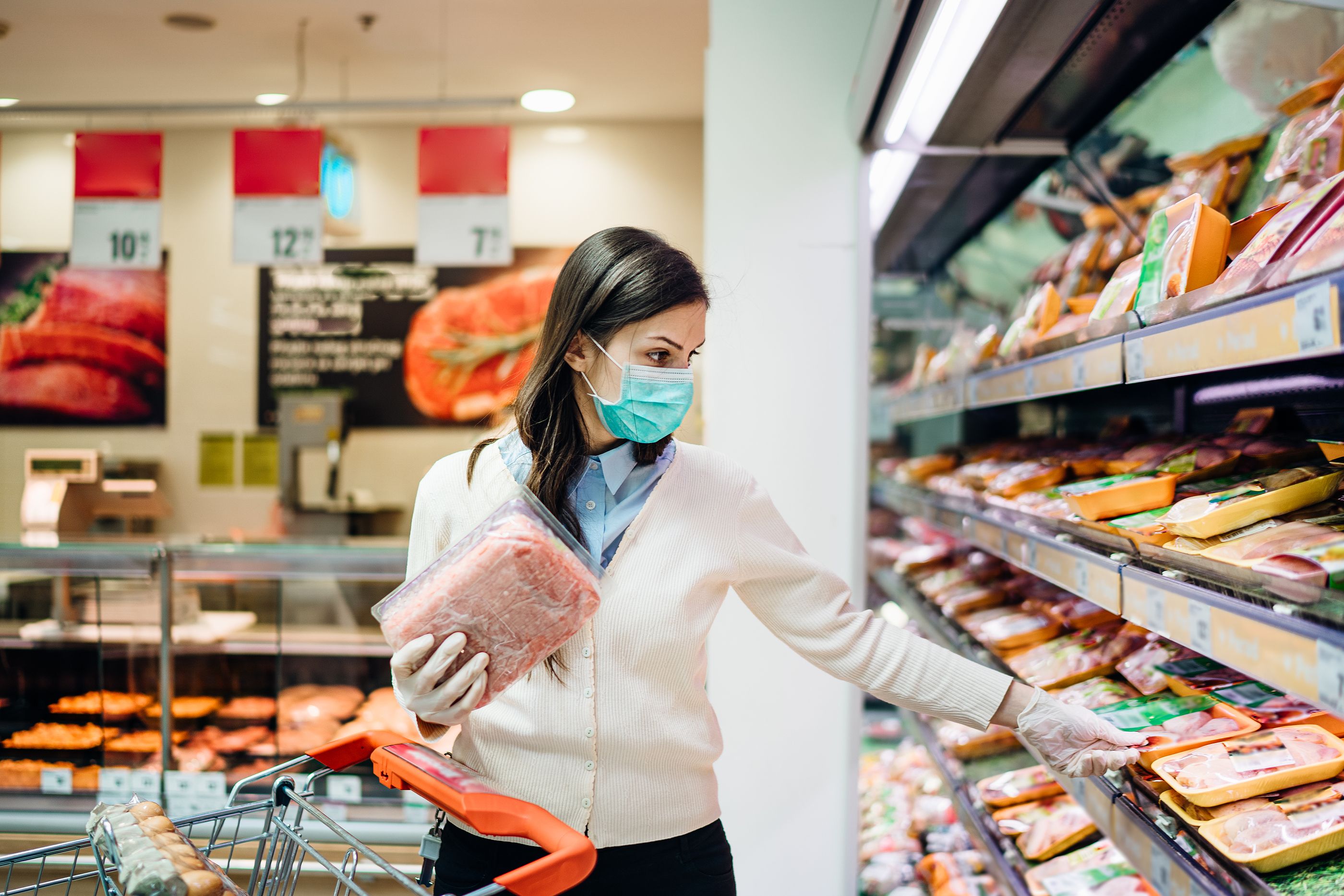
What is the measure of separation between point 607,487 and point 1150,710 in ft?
3.22

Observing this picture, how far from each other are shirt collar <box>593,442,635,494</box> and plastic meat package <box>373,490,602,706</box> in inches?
11.0

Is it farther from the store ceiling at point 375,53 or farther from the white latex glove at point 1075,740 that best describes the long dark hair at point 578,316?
the store ceiling at point 375,53

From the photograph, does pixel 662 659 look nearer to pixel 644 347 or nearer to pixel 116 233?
pixel 644 347

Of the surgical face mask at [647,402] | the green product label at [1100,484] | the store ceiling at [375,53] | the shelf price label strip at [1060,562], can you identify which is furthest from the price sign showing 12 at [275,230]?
the green product label at [1100,484]

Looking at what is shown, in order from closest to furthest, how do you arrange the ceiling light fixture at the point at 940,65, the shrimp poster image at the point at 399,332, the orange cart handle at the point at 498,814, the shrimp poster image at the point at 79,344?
the orange cart handle at the point at 498,814 → the ceiling light fixture at the point at 940,65 → the shrimp poster image at the point at 399,332 → the shrimp poster image at the point at 79,344

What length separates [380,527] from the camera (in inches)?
211

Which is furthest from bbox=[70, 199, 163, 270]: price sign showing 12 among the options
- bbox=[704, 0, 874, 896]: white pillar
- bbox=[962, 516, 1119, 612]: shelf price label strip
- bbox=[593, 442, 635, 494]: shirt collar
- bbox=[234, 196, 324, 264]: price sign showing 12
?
bbox=[962, 516, 1119, 612]: shelf price label strip

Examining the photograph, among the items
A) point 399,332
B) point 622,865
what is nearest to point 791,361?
point 622,865

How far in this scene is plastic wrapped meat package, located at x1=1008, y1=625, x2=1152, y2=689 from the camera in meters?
1.75

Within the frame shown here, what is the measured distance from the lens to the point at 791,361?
259 cm

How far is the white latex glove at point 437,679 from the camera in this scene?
1.09 meters

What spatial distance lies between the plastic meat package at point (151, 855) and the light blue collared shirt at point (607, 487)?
0.63m

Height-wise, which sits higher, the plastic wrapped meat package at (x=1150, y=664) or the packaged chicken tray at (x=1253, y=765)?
the plastic wrapped meat package at (x=1150, y=664)

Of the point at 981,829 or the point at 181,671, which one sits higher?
the point at 181,671
